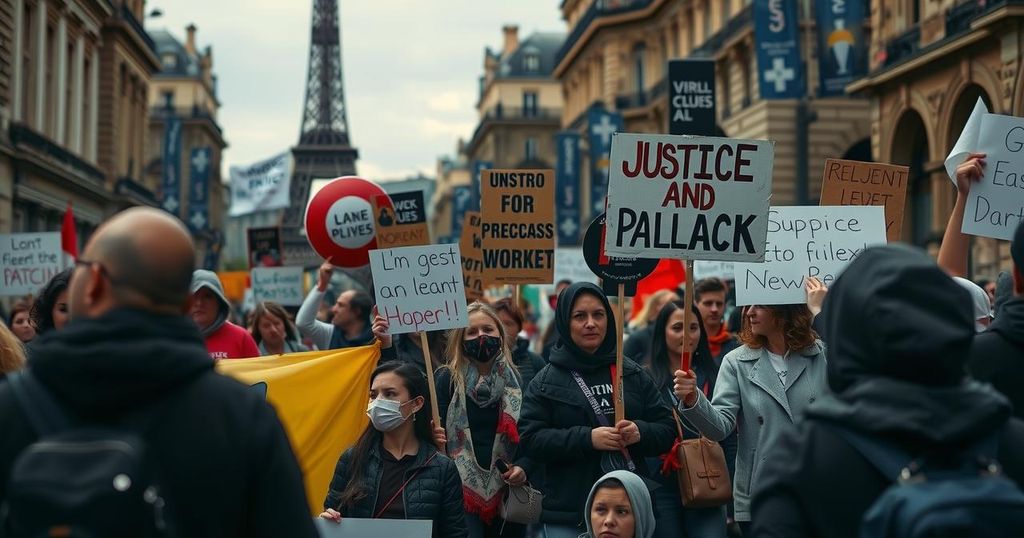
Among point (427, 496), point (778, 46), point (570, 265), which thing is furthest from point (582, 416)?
point (778, 46)

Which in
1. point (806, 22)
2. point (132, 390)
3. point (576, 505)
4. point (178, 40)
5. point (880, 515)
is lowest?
point (576, 505)

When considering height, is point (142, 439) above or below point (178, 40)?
below

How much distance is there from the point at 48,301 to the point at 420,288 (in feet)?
8.14

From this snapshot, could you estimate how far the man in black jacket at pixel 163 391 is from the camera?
2682 mm

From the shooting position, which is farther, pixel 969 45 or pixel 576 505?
pixel 969 45

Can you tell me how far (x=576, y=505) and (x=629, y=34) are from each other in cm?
5289

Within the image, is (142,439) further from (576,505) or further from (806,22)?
(806,22)

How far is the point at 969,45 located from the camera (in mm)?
23562

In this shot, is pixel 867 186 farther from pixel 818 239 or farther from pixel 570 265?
pixel 570 265

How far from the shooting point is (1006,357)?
3.72 meters

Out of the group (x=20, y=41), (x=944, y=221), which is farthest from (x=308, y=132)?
(x=944, y=221)

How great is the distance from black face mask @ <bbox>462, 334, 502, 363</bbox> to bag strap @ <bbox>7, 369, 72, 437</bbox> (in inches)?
195

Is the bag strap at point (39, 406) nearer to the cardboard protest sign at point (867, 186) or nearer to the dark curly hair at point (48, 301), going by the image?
the dark curly hair at point (48, 301)

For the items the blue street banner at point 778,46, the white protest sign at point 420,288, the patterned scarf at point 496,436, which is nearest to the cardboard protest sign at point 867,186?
the patterned scarf at point 496,436
